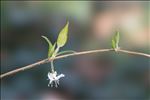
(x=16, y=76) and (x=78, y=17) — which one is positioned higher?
(x=78, y=17)

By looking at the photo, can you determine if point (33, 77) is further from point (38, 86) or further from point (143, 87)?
point (143, 87)

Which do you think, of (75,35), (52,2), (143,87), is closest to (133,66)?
(143,87)

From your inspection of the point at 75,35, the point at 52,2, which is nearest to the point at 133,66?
the point at 75,35

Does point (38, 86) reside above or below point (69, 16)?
below

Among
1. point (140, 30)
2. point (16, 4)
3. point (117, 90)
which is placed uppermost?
point (16, 4)

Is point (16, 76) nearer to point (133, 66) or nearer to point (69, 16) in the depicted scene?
point (69, 16)
